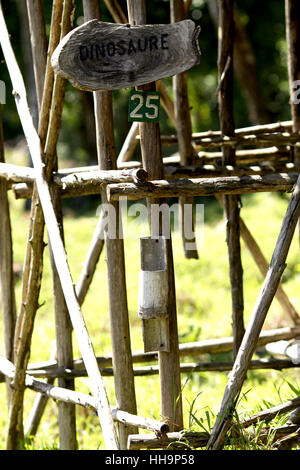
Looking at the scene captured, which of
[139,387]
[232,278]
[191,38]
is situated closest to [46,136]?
[191,38]

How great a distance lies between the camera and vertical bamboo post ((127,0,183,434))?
9.56 feet

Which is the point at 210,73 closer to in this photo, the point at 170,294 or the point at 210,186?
the point at 210,186

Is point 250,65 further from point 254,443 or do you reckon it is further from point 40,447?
point 254,443

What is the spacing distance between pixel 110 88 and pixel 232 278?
138 cm

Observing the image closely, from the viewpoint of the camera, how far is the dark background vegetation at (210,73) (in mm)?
10492

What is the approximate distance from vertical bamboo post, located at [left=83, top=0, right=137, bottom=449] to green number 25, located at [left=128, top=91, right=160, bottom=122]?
0.90 ft

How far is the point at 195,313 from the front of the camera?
720 centimetres

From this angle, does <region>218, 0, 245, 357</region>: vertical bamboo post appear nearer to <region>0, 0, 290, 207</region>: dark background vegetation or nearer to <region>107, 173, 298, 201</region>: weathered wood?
<region>107, 173, 298, 201</region>: weathered wood

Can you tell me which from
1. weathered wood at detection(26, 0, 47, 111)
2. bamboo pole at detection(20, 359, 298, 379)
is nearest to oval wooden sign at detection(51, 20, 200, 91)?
weathered wood at detection(26, 0, 47, 111)

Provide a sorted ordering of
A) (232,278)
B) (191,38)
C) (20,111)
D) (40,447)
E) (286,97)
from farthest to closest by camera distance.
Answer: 1. (286,97)
2. (40,447)
3. (232,278)
4. (20,111)
5. (191,38)

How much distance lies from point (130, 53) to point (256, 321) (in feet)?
3.95

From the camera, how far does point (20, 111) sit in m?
3.40

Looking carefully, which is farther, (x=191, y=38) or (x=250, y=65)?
(x=250, y=65)

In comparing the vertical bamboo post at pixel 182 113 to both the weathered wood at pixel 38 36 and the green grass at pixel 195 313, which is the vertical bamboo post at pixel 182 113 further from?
the green grass at pixel 195 313
